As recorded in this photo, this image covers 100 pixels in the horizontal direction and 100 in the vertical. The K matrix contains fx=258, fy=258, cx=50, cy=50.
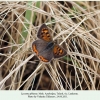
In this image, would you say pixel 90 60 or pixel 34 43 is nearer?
pixel 34 43

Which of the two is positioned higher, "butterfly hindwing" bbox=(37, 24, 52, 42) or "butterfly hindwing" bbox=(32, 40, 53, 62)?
"butterfly hindwing" bbox=(37, 24, 52, 42)

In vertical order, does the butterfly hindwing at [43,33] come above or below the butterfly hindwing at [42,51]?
above

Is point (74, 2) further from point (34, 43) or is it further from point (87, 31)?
point (34, 43)

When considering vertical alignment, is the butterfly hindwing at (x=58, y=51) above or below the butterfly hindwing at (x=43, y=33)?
below

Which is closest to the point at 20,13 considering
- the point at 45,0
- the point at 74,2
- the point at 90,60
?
the point at 45,0
